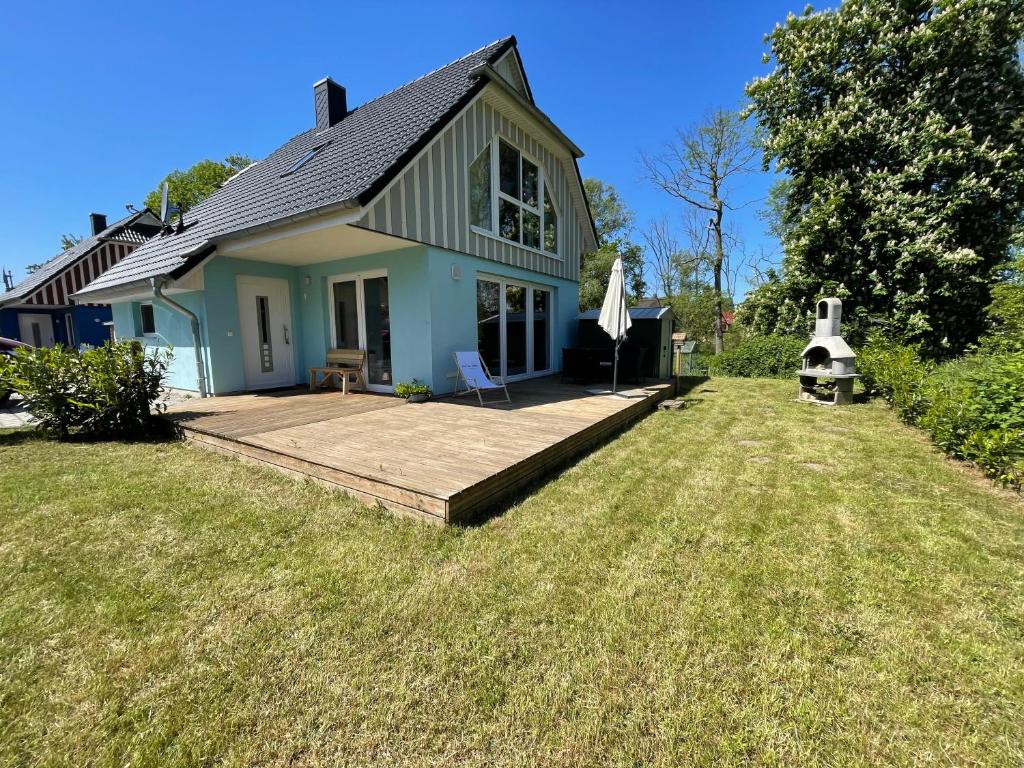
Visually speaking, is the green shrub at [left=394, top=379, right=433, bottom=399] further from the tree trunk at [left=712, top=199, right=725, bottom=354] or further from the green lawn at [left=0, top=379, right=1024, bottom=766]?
the tree trunk at [left=712, top=199, right=725, bottom=354]

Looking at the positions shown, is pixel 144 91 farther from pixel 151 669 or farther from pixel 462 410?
pixel 151 669

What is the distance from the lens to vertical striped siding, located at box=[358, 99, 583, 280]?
5781 millimetres

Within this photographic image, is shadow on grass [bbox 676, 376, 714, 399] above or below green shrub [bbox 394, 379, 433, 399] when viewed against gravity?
below

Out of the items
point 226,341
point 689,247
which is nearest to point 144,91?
point 226,341

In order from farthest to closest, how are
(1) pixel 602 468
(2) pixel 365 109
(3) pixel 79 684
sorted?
(2) pixel 365 109
(1) pixel 602 468
(3) pixel 79 684

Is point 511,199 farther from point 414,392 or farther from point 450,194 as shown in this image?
point 414,392

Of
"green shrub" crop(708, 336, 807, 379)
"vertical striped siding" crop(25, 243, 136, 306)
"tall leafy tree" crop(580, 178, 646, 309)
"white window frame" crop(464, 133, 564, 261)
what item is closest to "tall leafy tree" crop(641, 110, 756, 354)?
"green shrub" crop(708, 336, 807, 379)

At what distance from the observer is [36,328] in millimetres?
18250

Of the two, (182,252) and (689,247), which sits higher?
(689,247)

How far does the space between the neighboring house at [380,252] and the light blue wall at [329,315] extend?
→ 3 centimetres

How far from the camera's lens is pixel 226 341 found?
7312 millimetres

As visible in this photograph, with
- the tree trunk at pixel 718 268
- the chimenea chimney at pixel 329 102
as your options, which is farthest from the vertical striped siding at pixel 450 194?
the tree trunk at pixel 718 268

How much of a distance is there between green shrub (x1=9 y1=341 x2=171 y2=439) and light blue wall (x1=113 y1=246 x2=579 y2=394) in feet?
6.77

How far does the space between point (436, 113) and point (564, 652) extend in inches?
287
